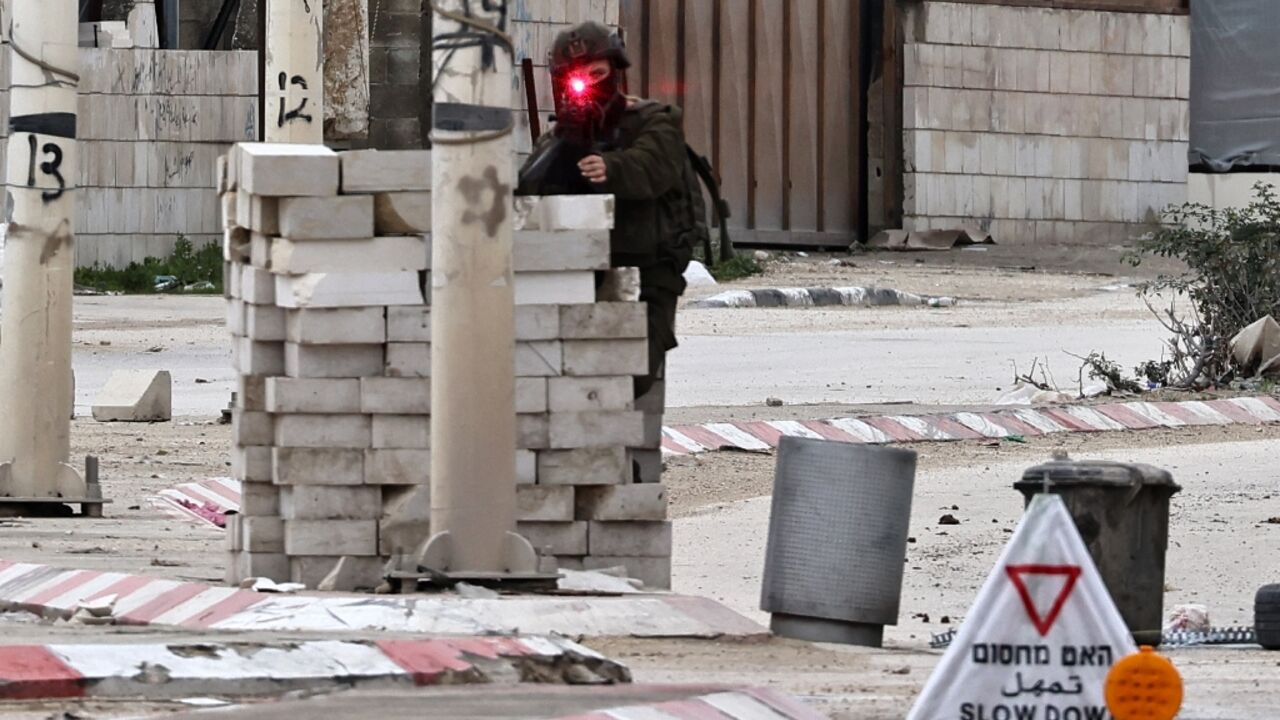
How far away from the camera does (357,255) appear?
8883 mm

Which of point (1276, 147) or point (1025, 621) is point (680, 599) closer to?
point (1025, 621)

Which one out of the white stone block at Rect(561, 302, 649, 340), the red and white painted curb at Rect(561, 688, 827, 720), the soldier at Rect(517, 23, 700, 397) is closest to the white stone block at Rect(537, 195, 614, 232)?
the white stone block at Rect(561, 302, 649, 340)

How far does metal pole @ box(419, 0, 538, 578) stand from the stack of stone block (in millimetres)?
542

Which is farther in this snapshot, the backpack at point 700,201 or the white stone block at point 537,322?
the backpack at point 700,201

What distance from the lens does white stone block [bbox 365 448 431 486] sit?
8.83m

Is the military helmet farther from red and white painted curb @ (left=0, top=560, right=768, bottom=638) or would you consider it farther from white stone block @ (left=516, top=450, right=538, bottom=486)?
red and white painted curb @ (left=0, top=560, right=768, bottom=638)

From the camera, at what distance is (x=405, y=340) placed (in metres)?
8.89

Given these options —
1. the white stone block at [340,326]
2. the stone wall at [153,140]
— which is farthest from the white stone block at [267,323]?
the stone wall at [153,140]

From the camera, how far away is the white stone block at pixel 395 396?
8859 millimetres

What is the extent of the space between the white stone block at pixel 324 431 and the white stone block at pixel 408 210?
624 mm

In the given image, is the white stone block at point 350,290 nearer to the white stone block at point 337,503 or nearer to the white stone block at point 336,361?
the white stone block at point 336,361

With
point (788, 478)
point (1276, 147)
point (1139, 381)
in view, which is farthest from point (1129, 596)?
point (1276, 147)

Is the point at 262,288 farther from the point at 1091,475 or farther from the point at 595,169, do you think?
the point at 1091,475

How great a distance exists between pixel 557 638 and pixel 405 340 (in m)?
1.57
